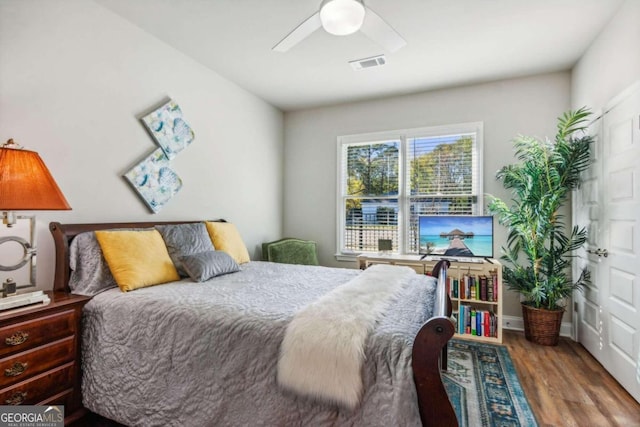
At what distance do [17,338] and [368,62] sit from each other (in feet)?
10.9

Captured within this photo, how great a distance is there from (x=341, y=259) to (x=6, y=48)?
367 cm

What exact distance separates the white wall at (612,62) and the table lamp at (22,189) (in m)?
3.67

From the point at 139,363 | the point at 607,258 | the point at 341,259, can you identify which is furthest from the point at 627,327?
the point at 139,363

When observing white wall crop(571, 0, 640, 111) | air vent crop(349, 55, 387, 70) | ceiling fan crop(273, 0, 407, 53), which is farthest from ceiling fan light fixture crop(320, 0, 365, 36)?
white wall crop(571, 0, 640, 111)

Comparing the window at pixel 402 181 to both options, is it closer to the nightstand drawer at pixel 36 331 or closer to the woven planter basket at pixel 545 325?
the woven planter basket at pixel 545 325

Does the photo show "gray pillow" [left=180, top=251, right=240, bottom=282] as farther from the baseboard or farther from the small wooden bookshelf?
the baseboard

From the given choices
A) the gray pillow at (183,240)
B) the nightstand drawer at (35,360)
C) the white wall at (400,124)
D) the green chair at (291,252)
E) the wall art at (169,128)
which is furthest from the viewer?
the green chair at (291,252)

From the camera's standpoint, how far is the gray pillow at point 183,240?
248 cm

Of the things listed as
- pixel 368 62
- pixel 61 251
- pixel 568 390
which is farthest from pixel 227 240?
pixel 568 390

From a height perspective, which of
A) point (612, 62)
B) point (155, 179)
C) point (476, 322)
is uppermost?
point (612, 62)

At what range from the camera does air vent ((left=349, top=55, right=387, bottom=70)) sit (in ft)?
10.4

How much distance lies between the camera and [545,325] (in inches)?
121

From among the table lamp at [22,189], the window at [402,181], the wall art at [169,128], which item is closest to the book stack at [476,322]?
the window at [402,181]

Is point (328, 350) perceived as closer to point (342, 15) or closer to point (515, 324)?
point (342, 15)
